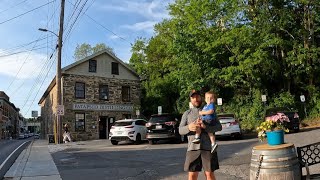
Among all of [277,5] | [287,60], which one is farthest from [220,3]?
[287,60]

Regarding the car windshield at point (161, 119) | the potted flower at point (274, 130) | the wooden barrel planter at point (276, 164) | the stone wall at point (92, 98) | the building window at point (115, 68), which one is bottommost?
the wooden barrel planter at point (276, 164)

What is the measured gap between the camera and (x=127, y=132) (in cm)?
2373

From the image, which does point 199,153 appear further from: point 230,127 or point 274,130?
point 230,127

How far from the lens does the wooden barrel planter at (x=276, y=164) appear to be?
234 inches

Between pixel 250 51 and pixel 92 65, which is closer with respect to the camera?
pixel 250 51

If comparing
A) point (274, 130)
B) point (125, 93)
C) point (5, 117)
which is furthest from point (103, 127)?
point (5, 117)

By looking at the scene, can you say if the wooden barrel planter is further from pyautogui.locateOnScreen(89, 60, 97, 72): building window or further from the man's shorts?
pyautogui.locateOnScreen(89, 60, 97, 72): building window

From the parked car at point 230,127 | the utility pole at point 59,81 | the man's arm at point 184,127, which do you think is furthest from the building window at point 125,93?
the man's arm at point 184,127

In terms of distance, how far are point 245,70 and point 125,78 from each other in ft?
46.5

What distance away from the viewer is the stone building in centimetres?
3556

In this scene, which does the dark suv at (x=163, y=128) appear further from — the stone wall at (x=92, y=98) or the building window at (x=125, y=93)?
the building window at (x=125, y=93)

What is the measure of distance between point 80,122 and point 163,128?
643 inches

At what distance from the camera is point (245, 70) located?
29906 millimetres

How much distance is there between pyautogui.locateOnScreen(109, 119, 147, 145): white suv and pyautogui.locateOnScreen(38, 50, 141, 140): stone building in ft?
39.5
